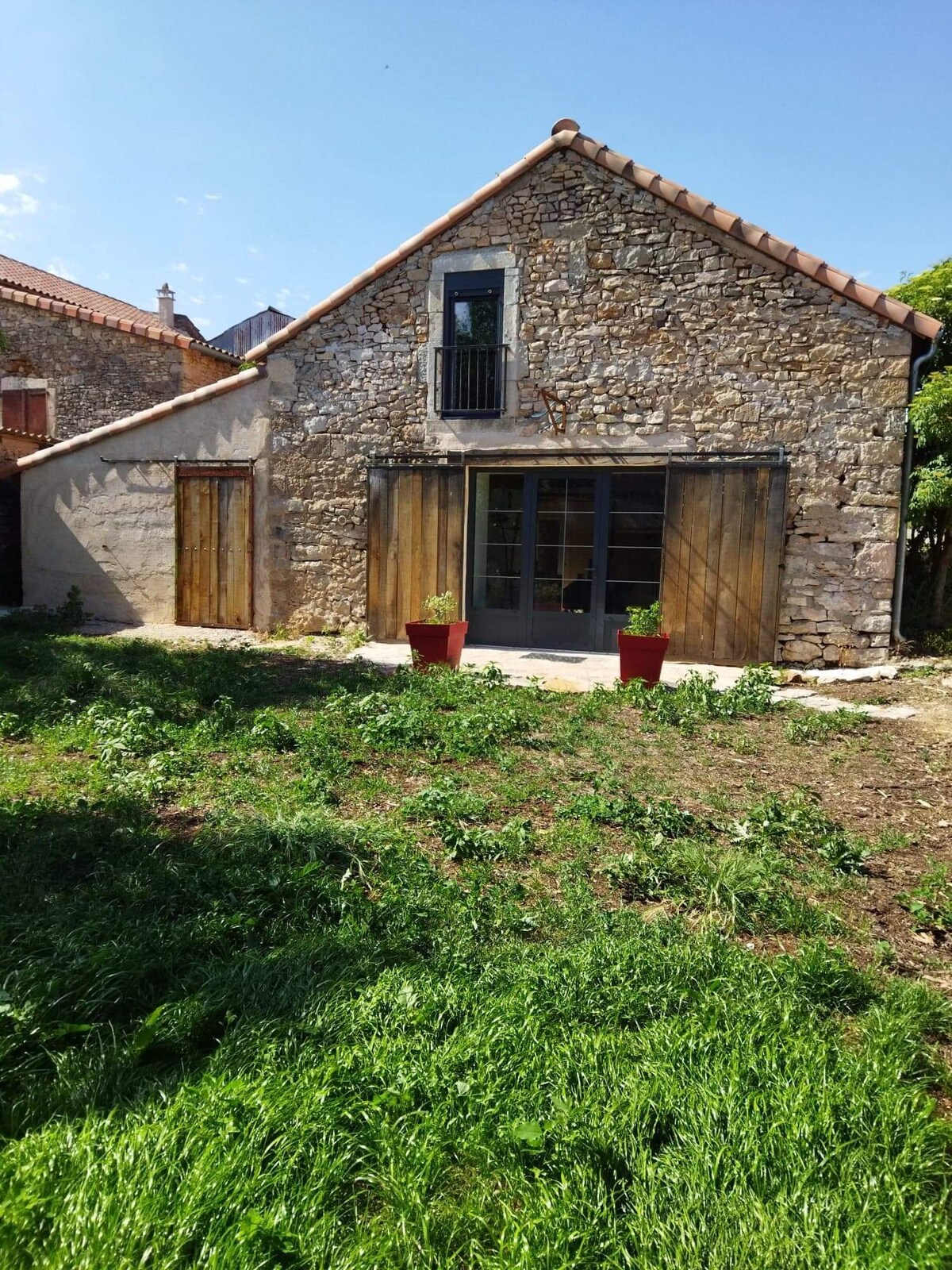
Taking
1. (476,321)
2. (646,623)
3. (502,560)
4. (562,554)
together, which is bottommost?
(646,623)

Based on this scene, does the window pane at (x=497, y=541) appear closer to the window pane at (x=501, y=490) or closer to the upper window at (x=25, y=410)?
the window pane at (x=501, y=490)

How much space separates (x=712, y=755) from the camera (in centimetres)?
489

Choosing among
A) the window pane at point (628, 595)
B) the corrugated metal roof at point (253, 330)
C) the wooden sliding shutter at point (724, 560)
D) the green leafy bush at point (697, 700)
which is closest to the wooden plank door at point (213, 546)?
the window pane at point (628, 595)

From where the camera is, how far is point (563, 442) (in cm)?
902

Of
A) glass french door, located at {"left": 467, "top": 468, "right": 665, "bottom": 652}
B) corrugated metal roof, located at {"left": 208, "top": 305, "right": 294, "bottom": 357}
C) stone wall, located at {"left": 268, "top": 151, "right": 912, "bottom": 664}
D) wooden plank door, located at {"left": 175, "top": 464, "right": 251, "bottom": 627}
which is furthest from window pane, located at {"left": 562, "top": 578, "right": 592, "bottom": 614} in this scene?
corrugated metal roof, located at {"left": 208, "top": 305, "right": 294, "bottom": 357}

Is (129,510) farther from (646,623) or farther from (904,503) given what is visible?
(904,503)

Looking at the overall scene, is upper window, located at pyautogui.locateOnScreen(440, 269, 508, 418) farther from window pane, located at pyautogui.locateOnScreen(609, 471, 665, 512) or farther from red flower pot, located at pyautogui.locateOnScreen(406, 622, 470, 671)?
red flower pot, located at pyautogui.locateOnScreen(406, 622, 470, 671)

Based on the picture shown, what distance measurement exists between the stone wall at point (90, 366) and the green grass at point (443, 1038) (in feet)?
41.9

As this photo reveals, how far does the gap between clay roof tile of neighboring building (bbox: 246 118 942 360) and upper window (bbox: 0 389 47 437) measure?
26.7 feet

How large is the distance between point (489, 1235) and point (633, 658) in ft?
18.4

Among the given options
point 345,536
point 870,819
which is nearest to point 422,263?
point 345,536

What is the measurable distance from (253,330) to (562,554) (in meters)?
23.1

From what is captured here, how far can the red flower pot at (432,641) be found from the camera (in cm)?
715

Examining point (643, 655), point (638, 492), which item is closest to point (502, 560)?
point (638, 492)
